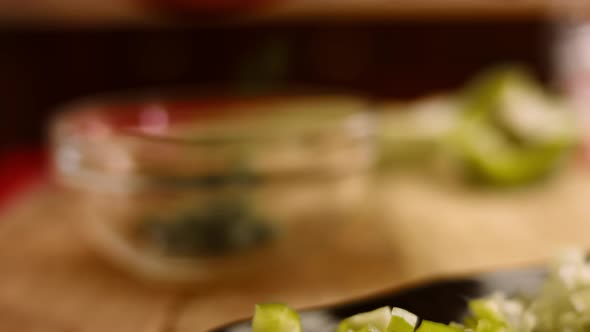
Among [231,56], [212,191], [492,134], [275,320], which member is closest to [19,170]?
[231,56]

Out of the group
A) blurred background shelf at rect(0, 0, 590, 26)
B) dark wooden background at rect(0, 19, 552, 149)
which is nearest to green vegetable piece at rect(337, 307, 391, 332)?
blurred background shelf at rect(0, 0, 590, 26)

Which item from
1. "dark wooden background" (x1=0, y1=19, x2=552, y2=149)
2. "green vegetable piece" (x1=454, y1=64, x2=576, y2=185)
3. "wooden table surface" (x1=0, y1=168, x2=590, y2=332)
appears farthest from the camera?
"dark wooden background" (x1=0, y1=19, x2=552, y2=149)

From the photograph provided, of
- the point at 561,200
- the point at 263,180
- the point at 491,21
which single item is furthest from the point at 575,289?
the point at 491,21

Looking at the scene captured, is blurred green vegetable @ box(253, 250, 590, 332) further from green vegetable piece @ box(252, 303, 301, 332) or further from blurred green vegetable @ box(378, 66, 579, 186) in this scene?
blurred green vegetable @ box(378, 66, 579, 186)

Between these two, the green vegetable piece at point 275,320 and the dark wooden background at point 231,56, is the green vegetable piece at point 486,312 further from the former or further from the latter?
the dark wooden background at point 231,56

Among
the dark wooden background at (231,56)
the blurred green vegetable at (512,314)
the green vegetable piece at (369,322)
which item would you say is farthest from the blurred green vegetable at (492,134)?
the green vegetable piece at (369,322)

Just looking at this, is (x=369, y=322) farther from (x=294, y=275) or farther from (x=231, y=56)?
(x=231, y=56)

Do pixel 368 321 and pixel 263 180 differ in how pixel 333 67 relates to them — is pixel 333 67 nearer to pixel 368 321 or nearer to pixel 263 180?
pixel 263 180
